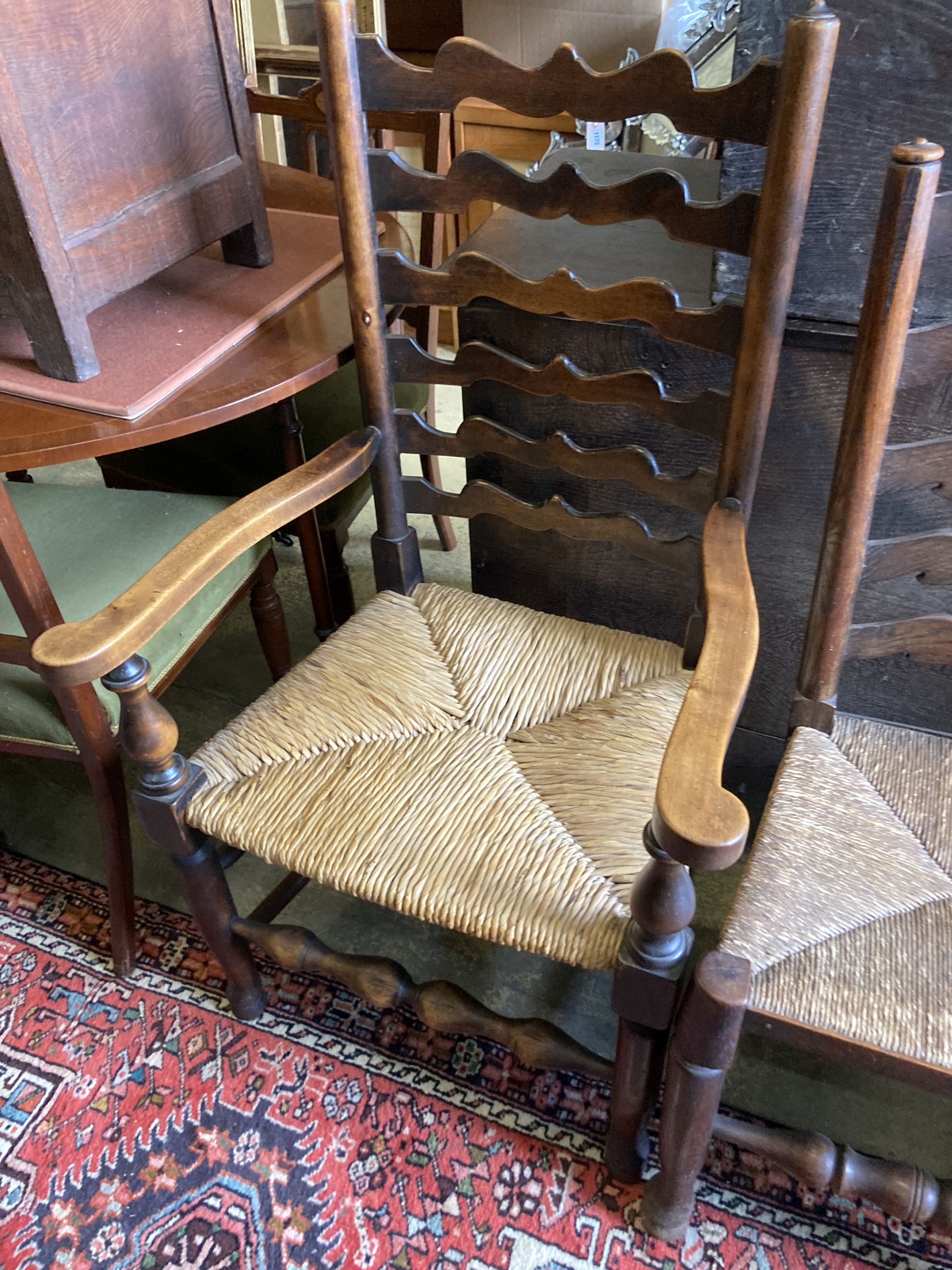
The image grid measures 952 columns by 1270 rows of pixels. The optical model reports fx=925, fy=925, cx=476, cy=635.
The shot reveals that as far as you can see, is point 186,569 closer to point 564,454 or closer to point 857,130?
point 564,454

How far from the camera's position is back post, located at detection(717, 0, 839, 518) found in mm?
748

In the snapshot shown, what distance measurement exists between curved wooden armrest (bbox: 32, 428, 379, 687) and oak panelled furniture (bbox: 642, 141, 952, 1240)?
0.55 metres

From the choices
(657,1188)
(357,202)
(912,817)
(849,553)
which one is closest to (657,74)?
(357,202)

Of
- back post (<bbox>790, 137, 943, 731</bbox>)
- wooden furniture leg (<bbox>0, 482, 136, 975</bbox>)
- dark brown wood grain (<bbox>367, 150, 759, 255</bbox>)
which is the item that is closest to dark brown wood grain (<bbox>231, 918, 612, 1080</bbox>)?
wooden furniture leg (<bbox>0, 482, 136, 975</bbox>)

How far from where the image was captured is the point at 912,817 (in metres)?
0.94

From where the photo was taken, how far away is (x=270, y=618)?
1.54 metres

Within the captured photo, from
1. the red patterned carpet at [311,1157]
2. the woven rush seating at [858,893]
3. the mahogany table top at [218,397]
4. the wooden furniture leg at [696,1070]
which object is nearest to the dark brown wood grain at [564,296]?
the mahogany table top at [218,397]

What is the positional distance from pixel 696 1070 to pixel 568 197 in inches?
32.9

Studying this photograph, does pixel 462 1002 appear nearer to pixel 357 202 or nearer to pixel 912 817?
pixel 912 817

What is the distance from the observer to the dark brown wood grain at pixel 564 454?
3.46 feet

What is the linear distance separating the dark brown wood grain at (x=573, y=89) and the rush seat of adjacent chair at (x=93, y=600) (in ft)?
1.58

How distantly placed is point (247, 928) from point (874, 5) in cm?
115

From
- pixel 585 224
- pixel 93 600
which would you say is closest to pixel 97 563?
pixel 93 600

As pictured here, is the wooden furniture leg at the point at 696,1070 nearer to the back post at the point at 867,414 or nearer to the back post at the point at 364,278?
the back post at the point at 867,414
